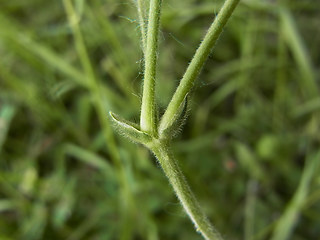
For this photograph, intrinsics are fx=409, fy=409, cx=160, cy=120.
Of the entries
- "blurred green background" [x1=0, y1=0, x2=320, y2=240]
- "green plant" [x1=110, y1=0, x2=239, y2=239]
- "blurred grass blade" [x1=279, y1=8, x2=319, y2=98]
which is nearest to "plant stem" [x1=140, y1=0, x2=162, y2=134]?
"green plant" [x1=110, y1=0, x2=239, y2=239]

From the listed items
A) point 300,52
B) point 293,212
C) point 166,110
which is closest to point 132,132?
point 166,110

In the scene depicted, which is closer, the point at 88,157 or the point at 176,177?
the point at 176,177

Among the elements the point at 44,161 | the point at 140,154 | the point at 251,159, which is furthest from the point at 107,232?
the point at 251,159

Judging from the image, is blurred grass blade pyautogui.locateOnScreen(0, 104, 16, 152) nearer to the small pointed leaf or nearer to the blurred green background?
the blurred green background

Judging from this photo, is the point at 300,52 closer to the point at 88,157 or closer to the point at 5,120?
the point at 88,157

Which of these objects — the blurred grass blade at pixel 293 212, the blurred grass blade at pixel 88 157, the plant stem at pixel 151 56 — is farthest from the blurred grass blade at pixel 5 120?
the plant stem at pixel 151 56

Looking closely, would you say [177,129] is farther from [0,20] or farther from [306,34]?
[306,34]
